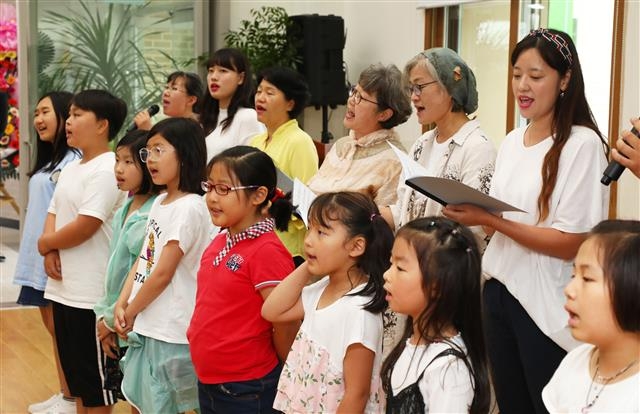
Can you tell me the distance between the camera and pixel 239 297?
2.70m

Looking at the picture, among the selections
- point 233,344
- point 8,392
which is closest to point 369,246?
point 233,344

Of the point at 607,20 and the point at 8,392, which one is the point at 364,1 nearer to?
the point at 607,20

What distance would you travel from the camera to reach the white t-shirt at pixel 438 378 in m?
1.95

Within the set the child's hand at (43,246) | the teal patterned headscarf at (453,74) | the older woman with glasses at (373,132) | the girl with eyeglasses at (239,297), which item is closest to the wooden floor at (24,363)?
the child's hand at (43,246)

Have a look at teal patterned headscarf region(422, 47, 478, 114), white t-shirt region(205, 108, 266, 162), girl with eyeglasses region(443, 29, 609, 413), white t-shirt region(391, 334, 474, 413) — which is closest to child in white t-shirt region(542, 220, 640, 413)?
white t-shirt region(391, 334, 474, 413)

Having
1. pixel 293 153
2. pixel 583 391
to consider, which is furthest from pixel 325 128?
pixel 583 391

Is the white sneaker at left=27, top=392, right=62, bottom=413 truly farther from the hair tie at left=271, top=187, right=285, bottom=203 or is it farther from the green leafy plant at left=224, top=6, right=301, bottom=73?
the green leafy plant at left=224, top=6, right=301, bottom=73

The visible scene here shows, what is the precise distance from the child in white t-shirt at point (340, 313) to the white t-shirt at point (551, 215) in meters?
0.32

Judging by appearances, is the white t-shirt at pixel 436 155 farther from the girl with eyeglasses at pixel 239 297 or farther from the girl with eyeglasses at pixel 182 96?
the girl with eyeglasses at pixel 182 96


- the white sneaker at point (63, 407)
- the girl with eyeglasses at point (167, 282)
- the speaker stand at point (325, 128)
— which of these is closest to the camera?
the girl with eyeglasses at point (167, 282)

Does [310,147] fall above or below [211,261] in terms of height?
above

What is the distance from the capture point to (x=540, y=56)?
238 centimetres

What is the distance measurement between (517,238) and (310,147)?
1.48m

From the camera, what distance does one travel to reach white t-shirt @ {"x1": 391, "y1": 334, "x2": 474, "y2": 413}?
1.95 m
